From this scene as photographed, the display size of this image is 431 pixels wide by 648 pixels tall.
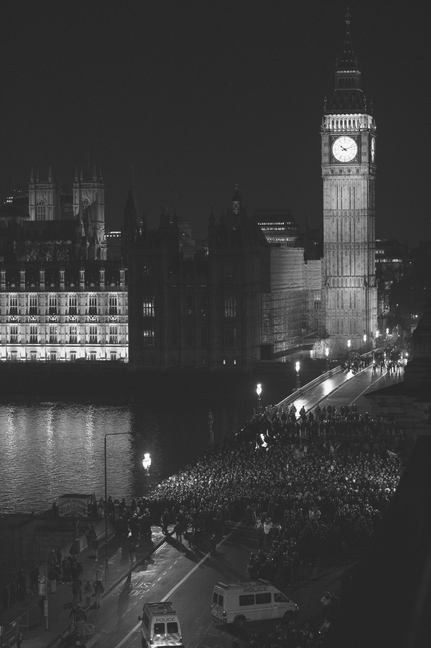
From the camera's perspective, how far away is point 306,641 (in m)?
23.1

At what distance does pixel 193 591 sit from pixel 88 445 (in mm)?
36466

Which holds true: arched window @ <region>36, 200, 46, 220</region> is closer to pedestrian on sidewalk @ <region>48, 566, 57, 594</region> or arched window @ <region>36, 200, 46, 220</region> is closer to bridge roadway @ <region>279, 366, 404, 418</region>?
bridge roadway @ <region>279, 366, 404, 418</region>

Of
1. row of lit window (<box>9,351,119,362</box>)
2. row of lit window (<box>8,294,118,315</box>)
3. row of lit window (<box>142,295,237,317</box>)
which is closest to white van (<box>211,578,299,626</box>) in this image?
row of lit window (<box>142,295,237,317</box>)

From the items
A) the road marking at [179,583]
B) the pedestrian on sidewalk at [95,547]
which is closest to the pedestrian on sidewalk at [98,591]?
the road marking at [179,583]

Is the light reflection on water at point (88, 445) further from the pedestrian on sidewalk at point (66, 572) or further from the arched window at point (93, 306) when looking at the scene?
the arched window at point (93, 306)

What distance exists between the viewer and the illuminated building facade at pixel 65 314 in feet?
329

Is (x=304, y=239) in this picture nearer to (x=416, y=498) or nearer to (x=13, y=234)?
(x=13, y=234)

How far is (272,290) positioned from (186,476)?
61.2 metres

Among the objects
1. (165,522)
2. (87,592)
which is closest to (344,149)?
(165,522)

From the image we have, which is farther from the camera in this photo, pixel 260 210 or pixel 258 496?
pixel 260 210

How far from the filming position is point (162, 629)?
24.4 metres

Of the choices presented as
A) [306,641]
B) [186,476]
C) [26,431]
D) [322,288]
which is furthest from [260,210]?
[306,641]

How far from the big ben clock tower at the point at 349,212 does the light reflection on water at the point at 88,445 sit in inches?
1149

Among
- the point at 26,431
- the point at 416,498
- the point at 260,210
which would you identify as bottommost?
the point at 26,431
